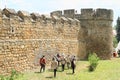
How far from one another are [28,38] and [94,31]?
832cm

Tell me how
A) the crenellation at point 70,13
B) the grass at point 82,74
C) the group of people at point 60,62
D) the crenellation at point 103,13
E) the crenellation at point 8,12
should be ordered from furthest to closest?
the crenellation at point 70,13, the crenellation at point 103,13, the group of people at point 60,62, the grass at point 82,74, the crenellation at point 8,12

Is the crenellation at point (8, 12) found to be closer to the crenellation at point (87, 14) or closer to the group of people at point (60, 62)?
the group of people at point (60, 62)

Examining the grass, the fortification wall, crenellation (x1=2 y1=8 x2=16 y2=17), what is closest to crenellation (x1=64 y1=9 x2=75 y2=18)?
the fortification wall

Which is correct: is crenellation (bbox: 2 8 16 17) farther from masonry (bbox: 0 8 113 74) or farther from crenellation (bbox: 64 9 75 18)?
crenellation (bbox: 64 9 75 18)

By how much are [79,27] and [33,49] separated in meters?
7.02

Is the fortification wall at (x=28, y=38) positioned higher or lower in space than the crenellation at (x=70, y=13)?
lower

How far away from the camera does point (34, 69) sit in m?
18.3

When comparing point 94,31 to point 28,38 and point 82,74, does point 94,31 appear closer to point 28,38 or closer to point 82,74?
point 82,74

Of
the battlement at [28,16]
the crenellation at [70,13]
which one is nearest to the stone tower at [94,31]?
the crenellation at [70,13]

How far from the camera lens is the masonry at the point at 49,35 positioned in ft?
52.2

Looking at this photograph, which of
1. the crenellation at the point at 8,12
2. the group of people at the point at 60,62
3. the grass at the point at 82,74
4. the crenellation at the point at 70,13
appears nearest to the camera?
the crenellation at the point at 8,12

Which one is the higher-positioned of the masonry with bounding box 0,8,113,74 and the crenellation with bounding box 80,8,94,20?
the crenellation with bounding box 80,8,94,20

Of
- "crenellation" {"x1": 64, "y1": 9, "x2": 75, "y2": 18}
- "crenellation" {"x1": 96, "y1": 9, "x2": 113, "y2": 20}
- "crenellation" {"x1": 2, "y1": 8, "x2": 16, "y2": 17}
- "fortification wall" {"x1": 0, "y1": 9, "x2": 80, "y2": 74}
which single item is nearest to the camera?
"fortification wall" {"x1": 0, "y1": 9, "x2": 80, "y2": 74}

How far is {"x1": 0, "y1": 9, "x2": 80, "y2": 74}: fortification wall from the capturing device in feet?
51.6
